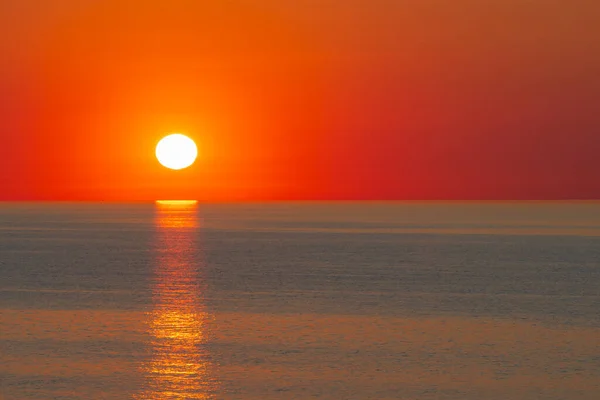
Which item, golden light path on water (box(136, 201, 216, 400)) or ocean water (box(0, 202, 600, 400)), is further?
ocean water (box(0, 202, 600, 400))

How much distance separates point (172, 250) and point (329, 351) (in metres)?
49.8

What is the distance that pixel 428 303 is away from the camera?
104ft

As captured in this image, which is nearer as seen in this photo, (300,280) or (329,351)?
(329,351)

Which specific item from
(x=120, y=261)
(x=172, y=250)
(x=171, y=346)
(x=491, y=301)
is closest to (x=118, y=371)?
(x=171, y=346)

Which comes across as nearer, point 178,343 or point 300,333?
point 178,343

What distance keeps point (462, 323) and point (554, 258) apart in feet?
118

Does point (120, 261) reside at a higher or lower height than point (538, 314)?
higher

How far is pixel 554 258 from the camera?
60219 millimetres

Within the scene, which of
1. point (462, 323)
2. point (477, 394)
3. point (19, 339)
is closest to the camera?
point (477, 394)

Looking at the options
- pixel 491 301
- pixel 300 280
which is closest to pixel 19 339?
pixel 491 301

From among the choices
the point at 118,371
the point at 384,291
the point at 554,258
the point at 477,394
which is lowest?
the point at 477,394

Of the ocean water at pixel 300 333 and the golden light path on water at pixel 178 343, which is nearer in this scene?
the golden light path on water at pixel 178 343

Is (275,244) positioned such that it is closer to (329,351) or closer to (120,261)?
(120,261)

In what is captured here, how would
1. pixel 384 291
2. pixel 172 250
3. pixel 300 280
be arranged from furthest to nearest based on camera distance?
pixel 172 250, pixel 300 280, pixel 384 291
